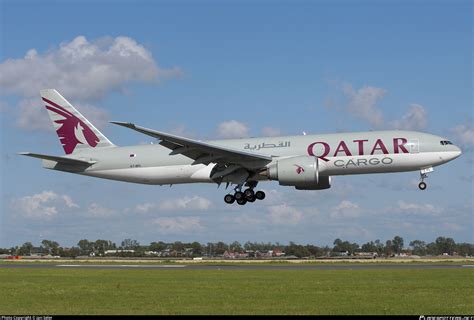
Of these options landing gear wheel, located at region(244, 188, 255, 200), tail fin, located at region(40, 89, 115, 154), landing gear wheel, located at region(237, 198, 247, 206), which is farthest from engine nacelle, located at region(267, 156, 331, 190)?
tail fin, located at region(40, 89, 115, 154)

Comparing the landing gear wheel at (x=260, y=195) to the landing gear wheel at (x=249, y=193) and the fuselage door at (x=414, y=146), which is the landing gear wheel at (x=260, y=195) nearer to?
the landing gear wheel at (x=249, y=193)

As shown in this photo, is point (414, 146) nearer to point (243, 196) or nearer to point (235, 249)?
point (243, 196)

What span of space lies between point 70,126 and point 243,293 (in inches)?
1064

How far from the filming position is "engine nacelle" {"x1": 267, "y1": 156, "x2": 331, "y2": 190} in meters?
41.8

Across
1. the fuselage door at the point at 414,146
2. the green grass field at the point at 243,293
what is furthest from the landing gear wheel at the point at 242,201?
the fuselage door at the point at 414,146

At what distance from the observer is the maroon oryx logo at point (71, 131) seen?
50531 millimetres

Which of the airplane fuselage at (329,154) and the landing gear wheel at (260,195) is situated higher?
the airplane fuselage at (329,154)

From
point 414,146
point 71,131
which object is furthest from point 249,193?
point 71,131

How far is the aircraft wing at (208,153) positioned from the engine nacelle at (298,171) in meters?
0.96

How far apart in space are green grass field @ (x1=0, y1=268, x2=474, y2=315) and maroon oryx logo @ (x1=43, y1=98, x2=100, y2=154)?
12540 mm

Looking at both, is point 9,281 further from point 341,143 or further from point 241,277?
point 341,143

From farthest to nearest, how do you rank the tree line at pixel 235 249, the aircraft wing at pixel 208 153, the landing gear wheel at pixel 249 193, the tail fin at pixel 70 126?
the tree line at pixel 235 249 → the tail fin at pixel 70 126 → the landing gear wheel at pixel 249 193 → the aircraft wing at pixel 208 153

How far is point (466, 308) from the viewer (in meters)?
23.9

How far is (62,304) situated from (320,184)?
22.8 m
